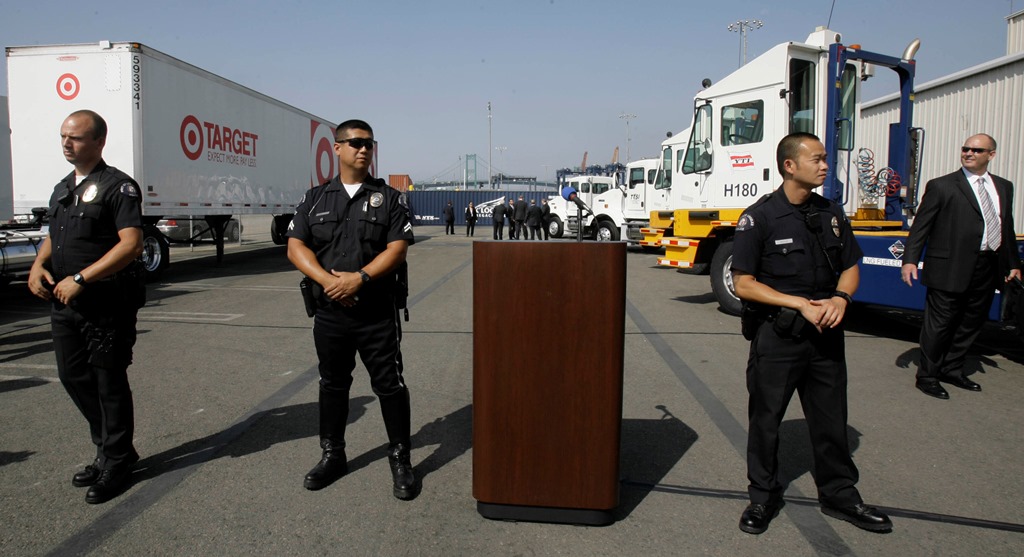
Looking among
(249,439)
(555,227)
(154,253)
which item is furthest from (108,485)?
(555,227)

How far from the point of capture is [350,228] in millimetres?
3594

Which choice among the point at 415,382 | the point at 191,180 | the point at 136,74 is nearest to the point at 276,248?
the point at 191,180

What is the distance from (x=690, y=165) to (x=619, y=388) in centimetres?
765

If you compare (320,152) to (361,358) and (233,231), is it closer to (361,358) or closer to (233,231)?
(233,231)

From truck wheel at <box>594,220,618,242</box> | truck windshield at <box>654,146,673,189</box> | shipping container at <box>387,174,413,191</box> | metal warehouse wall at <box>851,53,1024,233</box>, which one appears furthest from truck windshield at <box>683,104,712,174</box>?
shipping container at <box>387,174,413,191</box>

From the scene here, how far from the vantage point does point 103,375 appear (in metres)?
3.52

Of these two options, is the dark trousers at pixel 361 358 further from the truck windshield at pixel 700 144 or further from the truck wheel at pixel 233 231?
the truck wheel at pixel 233 231

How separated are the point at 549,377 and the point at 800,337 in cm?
111

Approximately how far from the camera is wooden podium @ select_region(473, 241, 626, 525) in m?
3.09

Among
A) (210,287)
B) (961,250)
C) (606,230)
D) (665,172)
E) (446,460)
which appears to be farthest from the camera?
(606,230)

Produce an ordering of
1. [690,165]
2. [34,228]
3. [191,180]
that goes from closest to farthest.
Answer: [690,165] → [34,228] → [191,180]

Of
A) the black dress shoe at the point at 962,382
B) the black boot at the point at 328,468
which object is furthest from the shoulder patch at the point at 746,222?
the black dress shoe at the point at 962,382

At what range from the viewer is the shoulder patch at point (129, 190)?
11.6 feet

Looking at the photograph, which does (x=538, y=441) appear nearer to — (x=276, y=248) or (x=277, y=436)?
(x=277, y=436)
